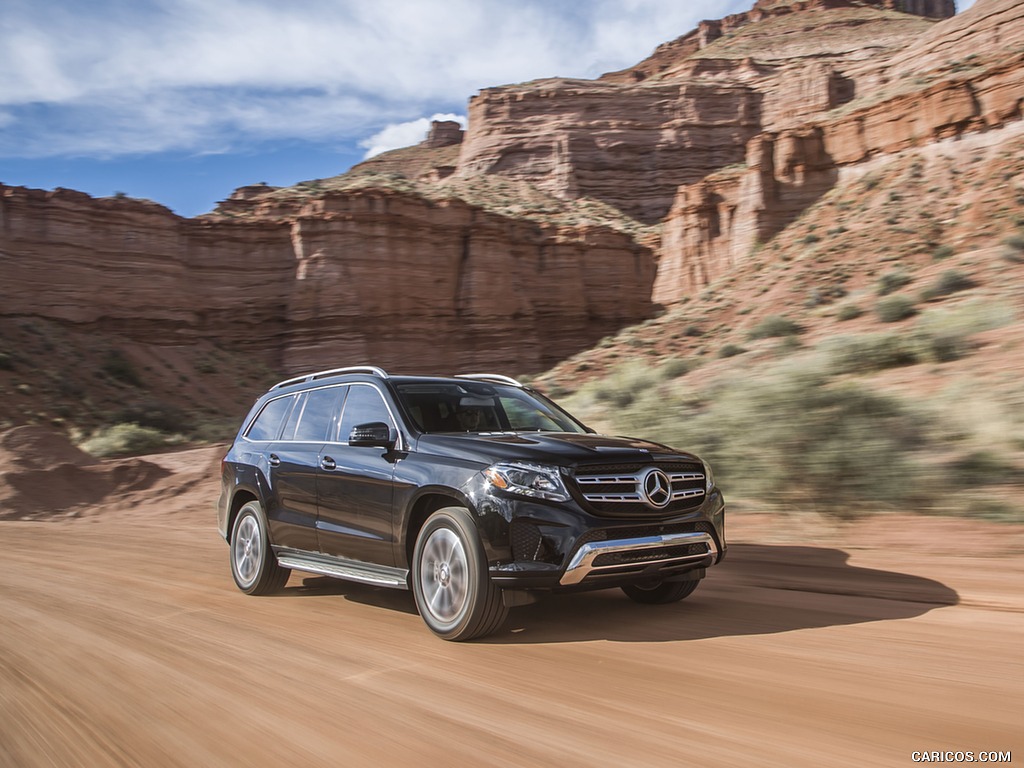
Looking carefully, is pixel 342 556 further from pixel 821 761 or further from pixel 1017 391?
pixel 1017 391

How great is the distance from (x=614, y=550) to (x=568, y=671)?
0.72 m

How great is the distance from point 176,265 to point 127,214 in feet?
11.5

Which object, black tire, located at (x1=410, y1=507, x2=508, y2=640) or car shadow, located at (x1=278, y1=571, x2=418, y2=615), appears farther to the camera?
car shadow, located at (x1=278, y1=571, x2=418, y2=615)

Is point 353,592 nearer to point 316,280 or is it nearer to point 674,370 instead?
point 674,370

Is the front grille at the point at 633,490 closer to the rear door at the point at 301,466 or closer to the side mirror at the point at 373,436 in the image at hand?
the side mirror at the point at 373,436

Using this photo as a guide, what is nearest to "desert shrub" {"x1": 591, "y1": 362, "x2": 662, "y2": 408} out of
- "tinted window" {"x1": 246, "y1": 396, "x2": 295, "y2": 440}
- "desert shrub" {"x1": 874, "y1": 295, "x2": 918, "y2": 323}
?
"desert shrub" {"x1": 874, "y1": 295, "x2": 918, "y2": 323}

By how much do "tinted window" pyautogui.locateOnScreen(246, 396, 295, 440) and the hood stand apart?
2182mm

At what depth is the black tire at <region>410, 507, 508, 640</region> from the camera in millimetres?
4840

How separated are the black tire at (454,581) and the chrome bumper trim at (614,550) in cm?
47

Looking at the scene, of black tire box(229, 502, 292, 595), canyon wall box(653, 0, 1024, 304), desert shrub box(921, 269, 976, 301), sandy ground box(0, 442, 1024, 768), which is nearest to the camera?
sandy ground box(0, 442, 1024, 768)

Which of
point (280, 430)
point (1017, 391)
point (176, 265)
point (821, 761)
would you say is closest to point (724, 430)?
point (1017, 391)

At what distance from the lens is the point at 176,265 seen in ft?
152

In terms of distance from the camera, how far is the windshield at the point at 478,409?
6.04m

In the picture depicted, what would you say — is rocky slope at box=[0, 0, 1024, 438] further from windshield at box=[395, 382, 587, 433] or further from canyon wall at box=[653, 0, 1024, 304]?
windshield at box=[395, 382, 587, 433]
